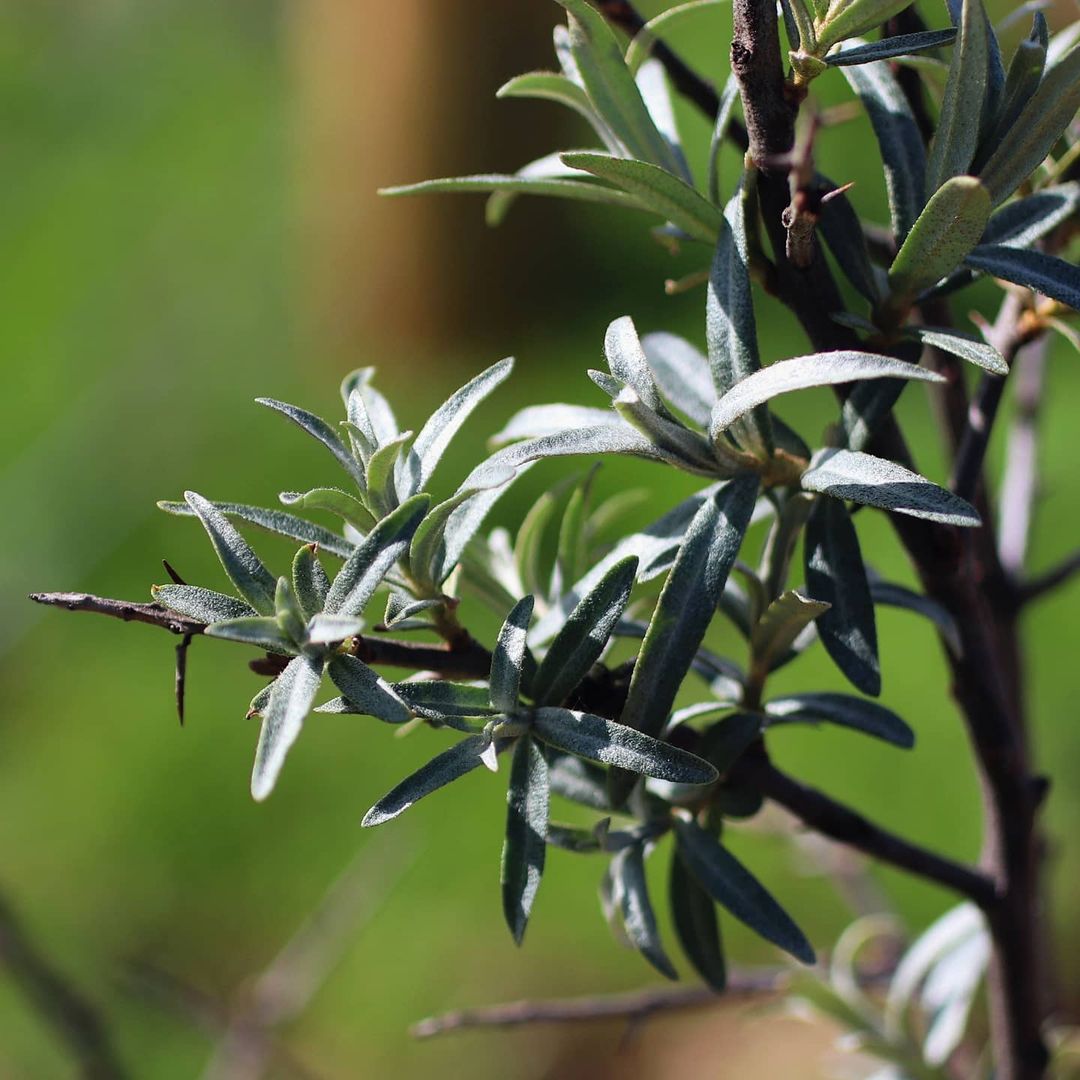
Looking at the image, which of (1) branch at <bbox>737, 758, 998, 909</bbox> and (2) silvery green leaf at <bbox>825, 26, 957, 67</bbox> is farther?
(1) branch at <bbox>737, 758, 998, 909</bbox>

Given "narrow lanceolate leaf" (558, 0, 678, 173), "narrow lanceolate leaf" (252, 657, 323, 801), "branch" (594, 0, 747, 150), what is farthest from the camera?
"branch" (594, 0, 747, 150)

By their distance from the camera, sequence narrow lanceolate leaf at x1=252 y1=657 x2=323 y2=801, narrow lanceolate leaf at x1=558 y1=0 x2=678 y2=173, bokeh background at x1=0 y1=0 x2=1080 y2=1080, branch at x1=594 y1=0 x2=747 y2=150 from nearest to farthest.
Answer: narrow lanceolate leaf at x1=252 y1=657 x2=323 y2=801
narrow lanceolate leaf at x1=558 y1=0 x2=678 y2=173
branch at x1=594 y1=0 x2=747 y2=150
bokeh background at x1=0 y1=0 x2=1080 y2=1080

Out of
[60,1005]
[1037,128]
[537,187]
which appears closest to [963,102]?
[1037,128]

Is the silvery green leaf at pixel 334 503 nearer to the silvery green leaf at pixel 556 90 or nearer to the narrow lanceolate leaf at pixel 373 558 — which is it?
the narrow lanceolate leaf at pixel 373 558

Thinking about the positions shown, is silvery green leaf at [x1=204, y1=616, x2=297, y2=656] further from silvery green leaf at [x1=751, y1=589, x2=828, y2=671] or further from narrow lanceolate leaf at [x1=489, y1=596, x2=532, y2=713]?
silvery green leaf at [x1=751, y1=589, x2=828, y2=671]

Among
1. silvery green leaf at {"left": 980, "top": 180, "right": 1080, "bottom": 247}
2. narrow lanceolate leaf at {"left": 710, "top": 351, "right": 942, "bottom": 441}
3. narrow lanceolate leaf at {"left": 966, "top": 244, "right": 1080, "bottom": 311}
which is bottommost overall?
narrow lanceolate leaf at {"left": 710, "top": 351, "right": 942, "bottom": 441}

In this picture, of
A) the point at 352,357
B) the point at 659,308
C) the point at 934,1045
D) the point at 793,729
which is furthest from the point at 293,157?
the point at 934,1045

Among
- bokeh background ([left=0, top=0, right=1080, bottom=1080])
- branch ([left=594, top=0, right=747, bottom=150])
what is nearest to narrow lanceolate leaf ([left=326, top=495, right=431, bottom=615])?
branch ([left=594, top=0, right=747, bottom=150])
